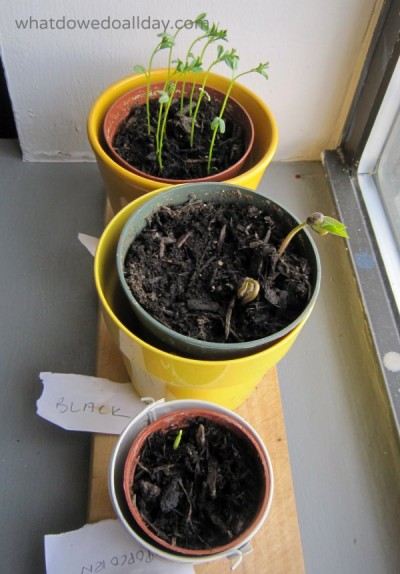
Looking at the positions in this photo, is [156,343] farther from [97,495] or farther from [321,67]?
[321,67]

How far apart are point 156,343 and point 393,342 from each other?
0.41m

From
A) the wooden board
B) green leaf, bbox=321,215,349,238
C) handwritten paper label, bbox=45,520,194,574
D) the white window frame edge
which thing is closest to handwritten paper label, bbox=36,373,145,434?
the wooden board

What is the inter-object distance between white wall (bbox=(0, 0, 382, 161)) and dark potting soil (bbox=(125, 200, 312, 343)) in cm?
35

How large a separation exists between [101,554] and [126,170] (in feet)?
1.50

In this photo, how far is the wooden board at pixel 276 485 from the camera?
614 mm

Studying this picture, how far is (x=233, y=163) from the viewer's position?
0.73m

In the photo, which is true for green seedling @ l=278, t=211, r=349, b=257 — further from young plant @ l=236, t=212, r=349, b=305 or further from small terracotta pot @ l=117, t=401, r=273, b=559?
small terracotta pot @ l=117, t=401, r=273, b=559

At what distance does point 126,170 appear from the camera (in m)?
0.67

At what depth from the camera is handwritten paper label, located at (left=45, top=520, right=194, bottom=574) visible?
23.0 inches

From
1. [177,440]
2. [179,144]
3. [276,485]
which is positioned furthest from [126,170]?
[276,485]

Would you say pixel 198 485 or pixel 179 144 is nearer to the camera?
pixel 198 485

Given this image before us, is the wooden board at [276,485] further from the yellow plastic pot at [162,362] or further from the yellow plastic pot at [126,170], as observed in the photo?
the yellow plastic pot at [126,170]

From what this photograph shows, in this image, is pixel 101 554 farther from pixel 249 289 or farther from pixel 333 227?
pixel 333 227

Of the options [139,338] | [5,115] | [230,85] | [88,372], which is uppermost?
[230,85]
